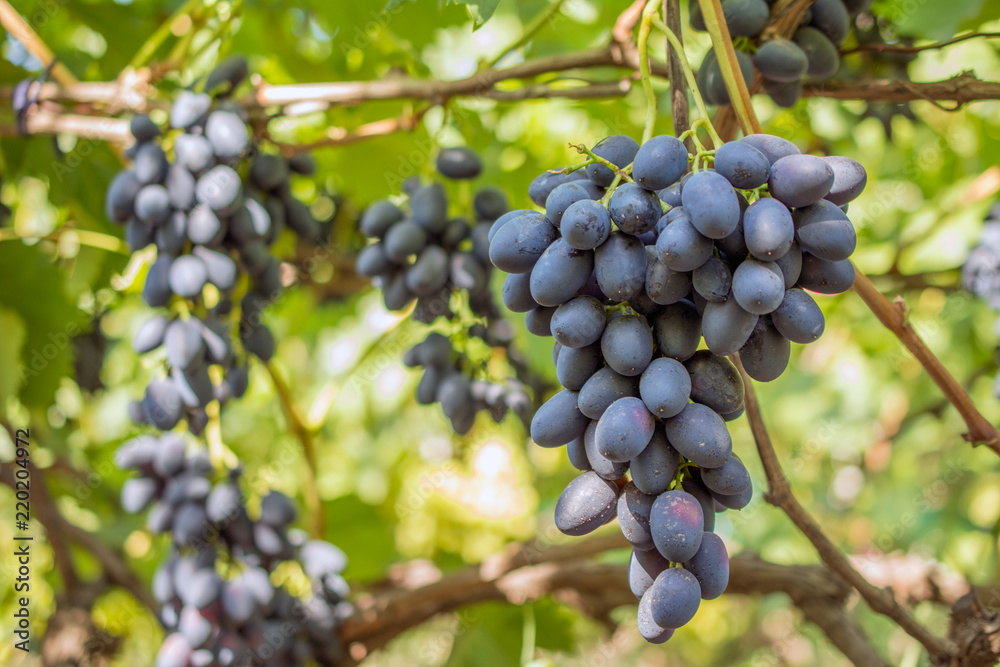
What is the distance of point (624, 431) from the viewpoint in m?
0.57

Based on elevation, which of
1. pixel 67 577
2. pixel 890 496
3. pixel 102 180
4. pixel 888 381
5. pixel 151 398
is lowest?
pixel 890 496

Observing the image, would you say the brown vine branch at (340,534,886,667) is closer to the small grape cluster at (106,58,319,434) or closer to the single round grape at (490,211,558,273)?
the small grape cluster at (106,58,319,434)

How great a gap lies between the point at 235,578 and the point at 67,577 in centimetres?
63

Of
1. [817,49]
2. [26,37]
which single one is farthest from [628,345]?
[26,37]

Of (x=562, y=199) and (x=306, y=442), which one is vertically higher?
(x=562, y=199)

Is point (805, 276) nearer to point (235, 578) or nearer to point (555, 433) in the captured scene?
point (555, 433)

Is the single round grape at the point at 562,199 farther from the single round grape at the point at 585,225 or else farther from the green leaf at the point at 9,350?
the green leaf at the point at 9,350

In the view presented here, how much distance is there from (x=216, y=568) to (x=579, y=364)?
2.86 ft

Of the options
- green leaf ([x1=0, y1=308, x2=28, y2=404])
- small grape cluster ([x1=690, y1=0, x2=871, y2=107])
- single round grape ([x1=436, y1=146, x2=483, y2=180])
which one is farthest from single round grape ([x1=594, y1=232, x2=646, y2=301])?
green leaf ([x1=0, y1=308, x2=28, y2=404])

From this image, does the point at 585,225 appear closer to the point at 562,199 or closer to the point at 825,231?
the point at 562,199

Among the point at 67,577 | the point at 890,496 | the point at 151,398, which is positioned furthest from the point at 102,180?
the point at 890,496

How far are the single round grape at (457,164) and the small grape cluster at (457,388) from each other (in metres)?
0.25

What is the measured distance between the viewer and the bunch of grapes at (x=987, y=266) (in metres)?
1.41

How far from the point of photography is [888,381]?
8.32 ft
